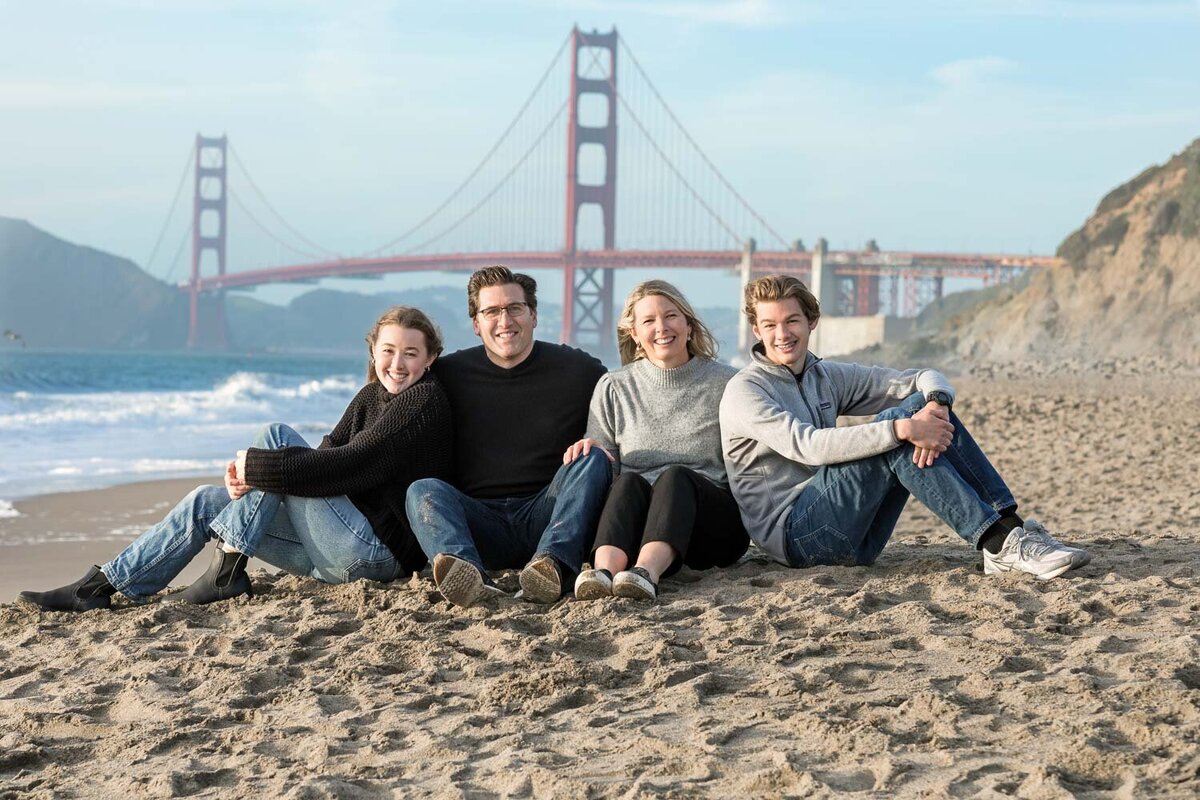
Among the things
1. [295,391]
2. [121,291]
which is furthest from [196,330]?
[295,391]

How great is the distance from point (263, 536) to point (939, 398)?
158 cm

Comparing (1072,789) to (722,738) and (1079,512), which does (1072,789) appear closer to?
(722,738)

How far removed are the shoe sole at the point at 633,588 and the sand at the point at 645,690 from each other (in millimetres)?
24

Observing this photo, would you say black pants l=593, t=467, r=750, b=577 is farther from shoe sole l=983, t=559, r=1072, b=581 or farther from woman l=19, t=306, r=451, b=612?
shoe sole l=983, t=559, r=1072, b=581

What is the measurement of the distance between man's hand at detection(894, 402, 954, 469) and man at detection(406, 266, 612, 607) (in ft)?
2.25

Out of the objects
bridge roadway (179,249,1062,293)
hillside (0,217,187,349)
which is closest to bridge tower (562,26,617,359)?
bridge roadway (179,249,1062,293)

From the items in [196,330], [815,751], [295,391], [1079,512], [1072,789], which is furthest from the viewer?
[196,330]

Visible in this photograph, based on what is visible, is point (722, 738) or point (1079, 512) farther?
point (1079, 512)

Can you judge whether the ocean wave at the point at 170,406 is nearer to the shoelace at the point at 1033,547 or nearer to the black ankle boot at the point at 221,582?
the black ankle boot at the point at 221,582

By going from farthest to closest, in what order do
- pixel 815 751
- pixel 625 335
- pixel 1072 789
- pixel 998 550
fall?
1. pixel 625 335
2. pixel 998 550
3. pixel 815 751
4. pixel 1072 789

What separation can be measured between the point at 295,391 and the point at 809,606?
21642 millimetres

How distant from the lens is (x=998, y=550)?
10.0 ft

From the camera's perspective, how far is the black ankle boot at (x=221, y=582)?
3180mm

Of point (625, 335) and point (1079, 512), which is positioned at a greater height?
point (625, 335)
